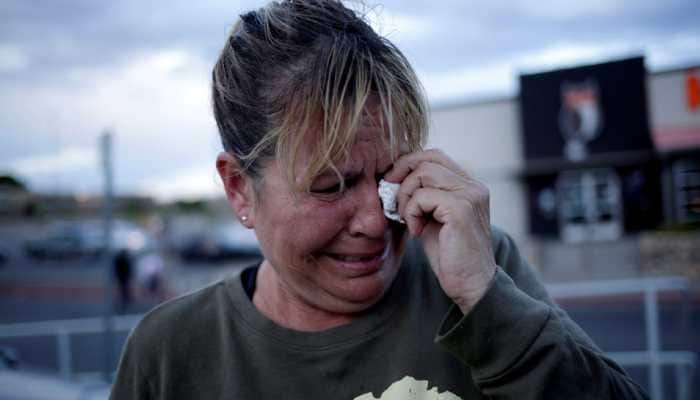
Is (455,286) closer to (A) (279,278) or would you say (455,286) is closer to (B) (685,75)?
(A) (279,278)

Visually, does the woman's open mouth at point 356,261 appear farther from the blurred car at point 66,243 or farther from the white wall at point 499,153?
the blurred car at point 66,243

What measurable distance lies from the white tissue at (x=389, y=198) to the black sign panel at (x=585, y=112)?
19942mm

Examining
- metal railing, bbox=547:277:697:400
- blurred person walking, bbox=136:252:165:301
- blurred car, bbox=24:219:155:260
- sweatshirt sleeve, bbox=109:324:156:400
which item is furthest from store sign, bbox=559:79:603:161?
sweatshirt sleeve, bbox=109:324:156:400

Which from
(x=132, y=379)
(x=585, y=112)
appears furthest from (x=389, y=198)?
(x=585, y=112)

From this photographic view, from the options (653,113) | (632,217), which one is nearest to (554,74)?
(653,113)

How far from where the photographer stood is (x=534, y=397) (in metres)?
1.29

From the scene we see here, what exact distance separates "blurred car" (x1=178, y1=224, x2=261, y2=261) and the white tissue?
78.6 ft

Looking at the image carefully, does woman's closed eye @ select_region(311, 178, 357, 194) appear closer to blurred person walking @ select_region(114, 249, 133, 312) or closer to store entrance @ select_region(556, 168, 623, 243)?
blurred person walking @ select_region(114, 249, 133, 312)

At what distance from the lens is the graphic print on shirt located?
152 cm

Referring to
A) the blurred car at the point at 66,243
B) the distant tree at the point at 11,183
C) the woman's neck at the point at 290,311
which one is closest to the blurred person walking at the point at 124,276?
the blurred car at the point at 66,243

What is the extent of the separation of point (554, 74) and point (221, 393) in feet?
67.0

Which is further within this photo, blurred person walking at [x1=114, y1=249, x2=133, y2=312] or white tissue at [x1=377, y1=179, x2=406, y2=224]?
blurred person walking at [x1=114, y1=249, x2=133, y2=312]

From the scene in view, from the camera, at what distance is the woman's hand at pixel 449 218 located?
141 cm

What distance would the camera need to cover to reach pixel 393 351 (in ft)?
5.18
